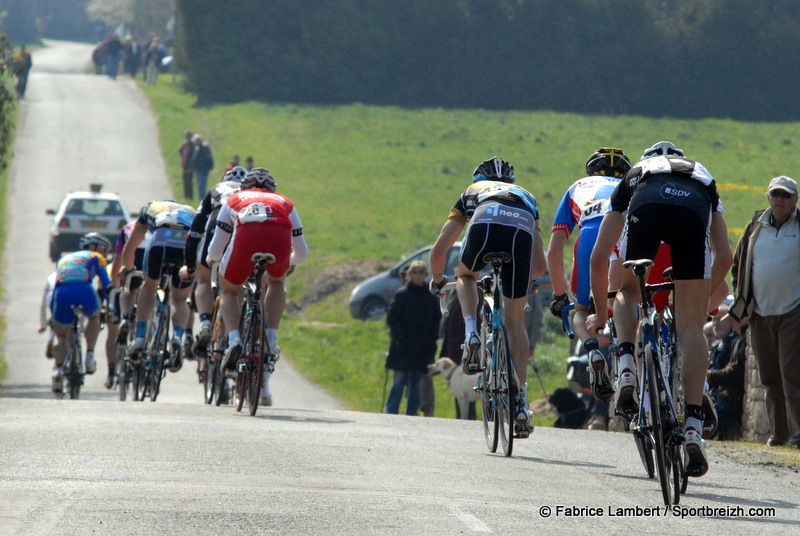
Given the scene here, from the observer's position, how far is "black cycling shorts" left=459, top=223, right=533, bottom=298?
414 inches

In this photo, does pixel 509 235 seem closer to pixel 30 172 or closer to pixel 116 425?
pixel 116 425

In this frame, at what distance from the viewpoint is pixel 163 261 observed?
49.9ft

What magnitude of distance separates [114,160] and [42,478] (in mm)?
45775

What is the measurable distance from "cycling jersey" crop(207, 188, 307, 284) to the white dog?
3996 millimetres

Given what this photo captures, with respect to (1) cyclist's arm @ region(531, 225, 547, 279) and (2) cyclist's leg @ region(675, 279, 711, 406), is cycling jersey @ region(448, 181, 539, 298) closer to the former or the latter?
(1) cyclist's arm @ region(531, 225, 547, 279)

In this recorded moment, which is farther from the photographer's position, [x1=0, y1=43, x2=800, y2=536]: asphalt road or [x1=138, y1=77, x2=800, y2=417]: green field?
[x1=138, y1=77, x2=800, y2=417]: green field

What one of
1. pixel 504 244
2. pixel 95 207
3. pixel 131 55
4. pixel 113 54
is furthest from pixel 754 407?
pixel 131 55

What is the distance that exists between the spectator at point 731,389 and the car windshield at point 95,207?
25.0m

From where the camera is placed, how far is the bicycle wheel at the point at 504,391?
10023mm

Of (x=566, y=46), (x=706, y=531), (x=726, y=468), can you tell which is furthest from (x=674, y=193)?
(x=566, y=46)

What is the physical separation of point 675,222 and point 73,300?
1086 cm

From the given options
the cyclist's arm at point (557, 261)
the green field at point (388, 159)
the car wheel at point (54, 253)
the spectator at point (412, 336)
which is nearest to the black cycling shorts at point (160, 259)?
the spectator at point (412, 336)

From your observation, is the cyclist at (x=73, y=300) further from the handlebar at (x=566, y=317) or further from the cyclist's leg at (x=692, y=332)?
the cyclist's leg at (x=692, y=332)

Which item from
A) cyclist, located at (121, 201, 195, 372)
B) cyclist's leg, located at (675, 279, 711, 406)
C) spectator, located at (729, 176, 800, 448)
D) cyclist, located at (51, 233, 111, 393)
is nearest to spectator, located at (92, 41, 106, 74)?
cyclist, located at (51, 233, 111, 393)
